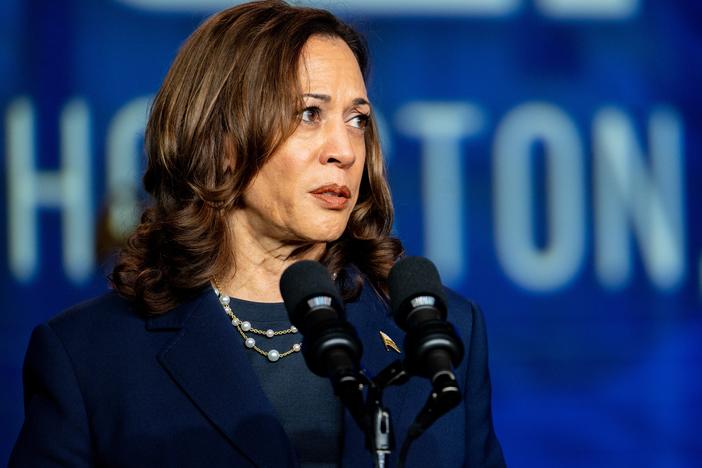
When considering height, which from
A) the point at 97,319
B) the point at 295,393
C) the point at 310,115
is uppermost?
the point at 310,115

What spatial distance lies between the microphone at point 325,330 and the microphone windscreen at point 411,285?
78 millimetres

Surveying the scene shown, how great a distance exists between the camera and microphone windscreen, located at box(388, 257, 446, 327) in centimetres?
158

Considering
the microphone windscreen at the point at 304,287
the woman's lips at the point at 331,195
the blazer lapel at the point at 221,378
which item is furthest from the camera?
the woman's lips at the point at 331,195

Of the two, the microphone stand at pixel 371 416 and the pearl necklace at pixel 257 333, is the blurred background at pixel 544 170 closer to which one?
the pearl necklace at pixel 257 333

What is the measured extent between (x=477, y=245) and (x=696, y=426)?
2.89 feet

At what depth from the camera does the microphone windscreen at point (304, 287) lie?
1.57m

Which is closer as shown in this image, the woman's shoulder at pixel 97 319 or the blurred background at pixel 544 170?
the woman's shoulder at pixel 97 319

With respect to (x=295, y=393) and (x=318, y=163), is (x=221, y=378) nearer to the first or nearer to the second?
(x=295, y=393)

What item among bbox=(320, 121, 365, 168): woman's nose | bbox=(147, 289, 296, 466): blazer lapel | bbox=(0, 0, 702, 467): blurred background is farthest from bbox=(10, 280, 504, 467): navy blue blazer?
bbox=(0, 0, 702, 467): blurred background

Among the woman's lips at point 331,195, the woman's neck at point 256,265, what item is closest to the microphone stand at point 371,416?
the woman's lips at point 331,195

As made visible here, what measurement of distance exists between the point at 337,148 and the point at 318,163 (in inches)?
1.8

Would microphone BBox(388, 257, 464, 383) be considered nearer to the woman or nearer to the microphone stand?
the microphone stand

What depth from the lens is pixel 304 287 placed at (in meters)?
1.59

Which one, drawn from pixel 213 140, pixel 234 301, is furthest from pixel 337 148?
pixel 234 301
